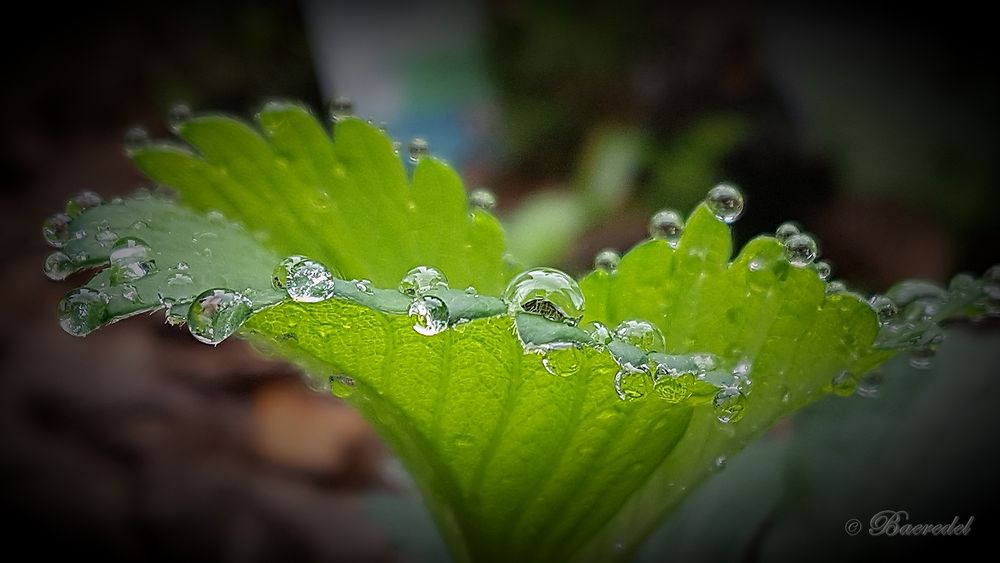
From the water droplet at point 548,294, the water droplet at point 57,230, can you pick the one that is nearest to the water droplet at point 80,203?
the water droplet at point 57,230

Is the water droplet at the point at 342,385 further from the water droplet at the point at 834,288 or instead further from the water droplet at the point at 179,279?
the water droplet at the point at 834,288

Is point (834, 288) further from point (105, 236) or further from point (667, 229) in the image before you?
point (105, 236)

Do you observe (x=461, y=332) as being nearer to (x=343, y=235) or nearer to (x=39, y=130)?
(x=343, y=235)

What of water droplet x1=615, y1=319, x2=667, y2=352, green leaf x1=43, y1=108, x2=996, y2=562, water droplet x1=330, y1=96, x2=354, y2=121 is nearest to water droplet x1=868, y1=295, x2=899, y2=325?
green leaf x1=43, y1=108, x2=996, y2=562

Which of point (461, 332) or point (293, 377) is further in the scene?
point (293, 377)

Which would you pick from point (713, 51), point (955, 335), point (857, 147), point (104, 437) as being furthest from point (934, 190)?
point (104, 437)

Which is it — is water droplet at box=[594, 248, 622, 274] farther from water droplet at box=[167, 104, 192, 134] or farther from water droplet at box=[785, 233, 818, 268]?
water droplet at box=[167, 104, 192, 134]
